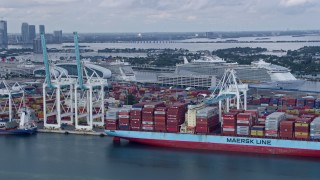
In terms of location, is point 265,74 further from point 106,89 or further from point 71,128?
point 71,128

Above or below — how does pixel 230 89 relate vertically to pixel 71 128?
above

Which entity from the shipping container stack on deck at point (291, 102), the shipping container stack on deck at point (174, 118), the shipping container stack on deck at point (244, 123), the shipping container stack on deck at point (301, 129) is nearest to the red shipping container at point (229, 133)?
the shipping container stack on deck at point (244, 123)

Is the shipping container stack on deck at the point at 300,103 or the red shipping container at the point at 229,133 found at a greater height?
the shipping container stack on deck at the point at 300,103

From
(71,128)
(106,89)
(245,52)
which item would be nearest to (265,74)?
(106,89)

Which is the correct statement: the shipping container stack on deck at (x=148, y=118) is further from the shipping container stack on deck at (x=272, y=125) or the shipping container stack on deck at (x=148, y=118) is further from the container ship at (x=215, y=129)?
the shipping container stack on deck at (x=272, y=125)

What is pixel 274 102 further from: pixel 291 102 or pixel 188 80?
pixel 188 80

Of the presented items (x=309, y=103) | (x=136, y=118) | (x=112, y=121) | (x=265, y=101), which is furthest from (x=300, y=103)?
(x=112, y=121)
